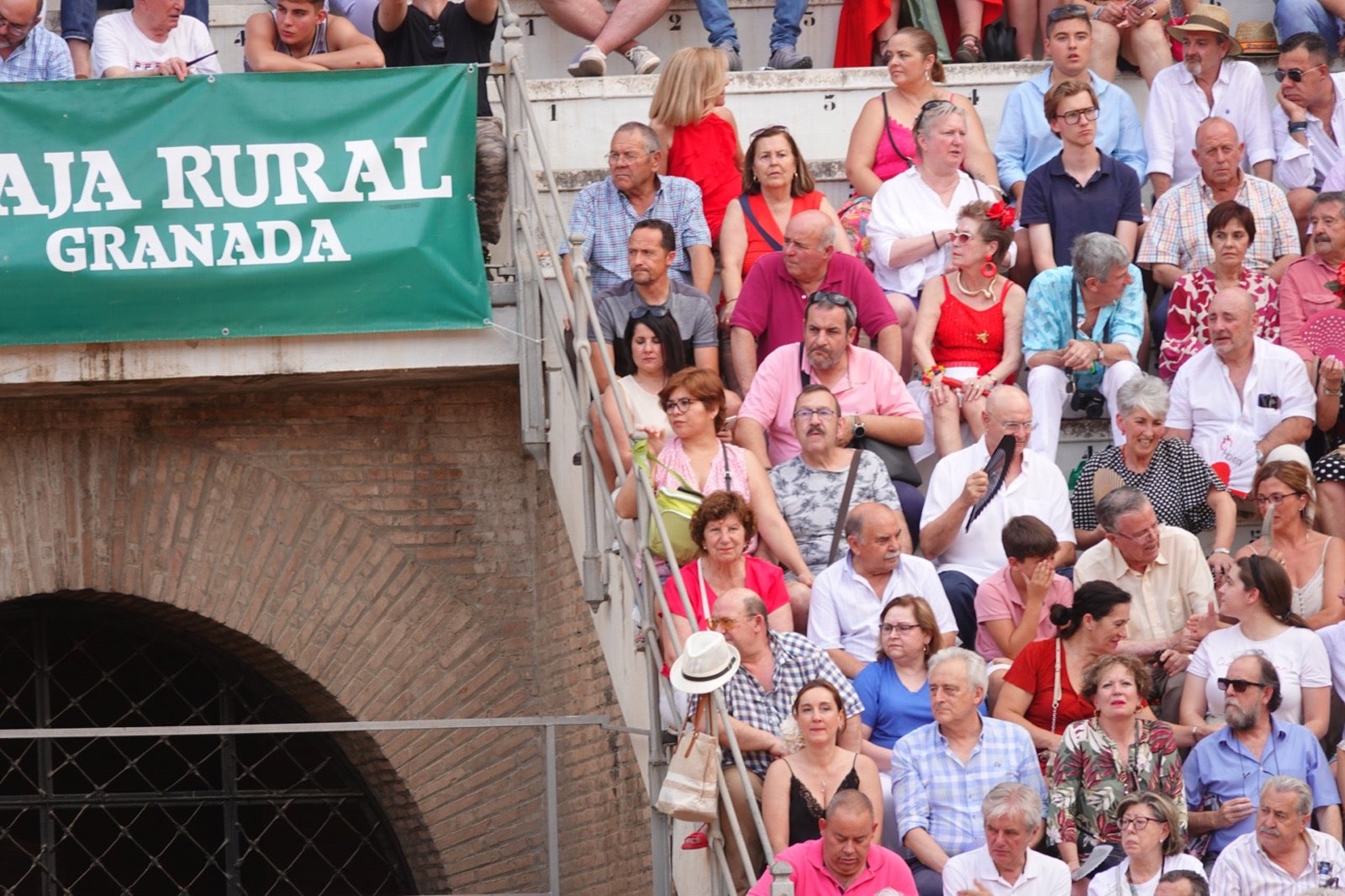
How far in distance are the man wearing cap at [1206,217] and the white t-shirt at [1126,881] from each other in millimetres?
3632

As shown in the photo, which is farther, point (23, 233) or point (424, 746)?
point (424, 746)

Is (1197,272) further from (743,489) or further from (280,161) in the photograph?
(280,161)

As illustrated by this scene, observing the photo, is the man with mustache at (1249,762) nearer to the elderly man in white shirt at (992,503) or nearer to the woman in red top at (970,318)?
the elderly man in white shirt at (992,503)

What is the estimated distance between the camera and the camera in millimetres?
10375

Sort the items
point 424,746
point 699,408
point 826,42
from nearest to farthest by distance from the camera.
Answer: point 699,408
point 424,746
point 826,42

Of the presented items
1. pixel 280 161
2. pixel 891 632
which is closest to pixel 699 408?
pixel 891 632

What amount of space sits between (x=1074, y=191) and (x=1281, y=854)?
4019mm

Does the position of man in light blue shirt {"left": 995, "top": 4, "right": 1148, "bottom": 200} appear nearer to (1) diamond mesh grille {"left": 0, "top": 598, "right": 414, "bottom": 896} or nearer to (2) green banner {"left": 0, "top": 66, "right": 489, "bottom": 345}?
(2) green banner {"left": 0, "top": 66, "right": 489, "bottom": 345}

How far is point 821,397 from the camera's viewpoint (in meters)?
9.18

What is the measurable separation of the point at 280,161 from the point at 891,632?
381 cm

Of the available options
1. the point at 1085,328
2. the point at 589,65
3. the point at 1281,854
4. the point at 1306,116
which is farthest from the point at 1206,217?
the point at 1281,854

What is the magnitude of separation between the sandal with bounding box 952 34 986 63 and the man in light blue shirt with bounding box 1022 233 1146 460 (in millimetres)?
2291

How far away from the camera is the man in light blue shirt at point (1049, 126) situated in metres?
11.5

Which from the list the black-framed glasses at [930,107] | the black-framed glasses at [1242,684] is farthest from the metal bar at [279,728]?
the black-framed glasses at [930,107]
